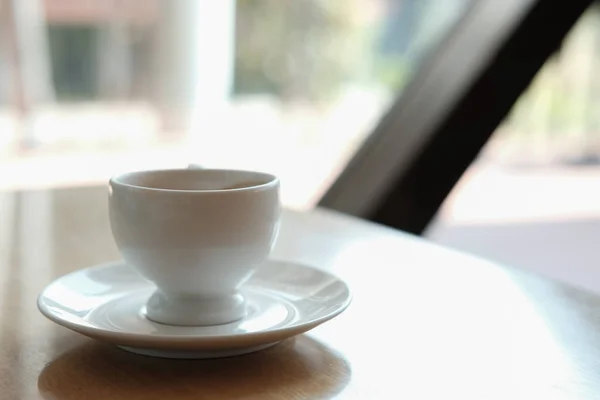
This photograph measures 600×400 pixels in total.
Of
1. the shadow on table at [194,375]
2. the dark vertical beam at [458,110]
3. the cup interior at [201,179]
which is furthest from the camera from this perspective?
the dark vertical beam at [458,110]

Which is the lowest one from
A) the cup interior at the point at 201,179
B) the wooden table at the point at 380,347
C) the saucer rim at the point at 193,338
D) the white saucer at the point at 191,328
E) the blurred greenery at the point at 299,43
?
the wooden table at the point at 380,347

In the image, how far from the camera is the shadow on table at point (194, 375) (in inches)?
16.5

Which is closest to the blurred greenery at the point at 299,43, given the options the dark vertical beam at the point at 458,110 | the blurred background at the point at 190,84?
the blurred background at the point at 190,84

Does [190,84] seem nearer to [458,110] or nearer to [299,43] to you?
[299,43]

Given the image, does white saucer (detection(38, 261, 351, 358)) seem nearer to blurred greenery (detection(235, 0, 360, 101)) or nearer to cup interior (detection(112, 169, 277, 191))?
cup interior (detection(112, 169, 277, 191))

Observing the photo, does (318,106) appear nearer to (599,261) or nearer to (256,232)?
(599,261)

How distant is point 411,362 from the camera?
0.46 m

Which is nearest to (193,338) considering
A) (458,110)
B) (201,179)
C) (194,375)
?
(194,375)

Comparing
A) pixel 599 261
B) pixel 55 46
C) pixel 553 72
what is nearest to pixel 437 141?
pixel 553 72

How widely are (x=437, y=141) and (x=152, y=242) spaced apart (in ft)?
2.71

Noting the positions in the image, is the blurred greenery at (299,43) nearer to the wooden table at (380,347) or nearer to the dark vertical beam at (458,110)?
the dark vertical beam at (458,110)

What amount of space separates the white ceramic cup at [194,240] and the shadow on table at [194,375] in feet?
0.12

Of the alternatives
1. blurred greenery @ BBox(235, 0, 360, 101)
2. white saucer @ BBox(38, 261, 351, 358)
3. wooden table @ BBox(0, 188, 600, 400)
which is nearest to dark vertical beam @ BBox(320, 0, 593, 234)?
wooden table @ BBox(0, 188, 600, 400)

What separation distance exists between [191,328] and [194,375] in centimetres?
4
